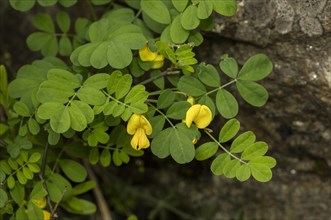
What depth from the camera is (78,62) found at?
2.12 meters

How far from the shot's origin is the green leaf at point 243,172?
192 cm

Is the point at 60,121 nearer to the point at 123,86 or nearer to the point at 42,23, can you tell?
the point at 123,86

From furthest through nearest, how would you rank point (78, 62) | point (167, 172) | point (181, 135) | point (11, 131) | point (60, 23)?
1. point (167, 172)
2. point (60, 23)
3. point (11, 131)
4. point (78, 62)
5. point (181, 135)

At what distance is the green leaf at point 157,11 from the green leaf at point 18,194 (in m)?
0.74

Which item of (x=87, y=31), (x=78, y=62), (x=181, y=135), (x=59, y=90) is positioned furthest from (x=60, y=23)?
(x=181, y=135)

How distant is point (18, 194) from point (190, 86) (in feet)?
2.23

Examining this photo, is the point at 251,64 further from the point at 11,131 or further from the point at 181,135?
the point at 11,131

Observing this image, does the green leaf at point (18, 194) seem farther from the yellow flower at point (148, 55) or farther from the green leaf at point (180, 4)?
the green leaf at point (180, 4)

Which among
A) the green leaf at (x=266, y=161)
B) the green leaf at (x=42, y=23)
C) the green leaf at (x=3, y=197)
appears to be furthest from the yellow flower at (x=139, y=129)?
the green leaf at (x=42, y=23)

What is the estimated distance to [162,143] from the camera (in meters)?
1.96

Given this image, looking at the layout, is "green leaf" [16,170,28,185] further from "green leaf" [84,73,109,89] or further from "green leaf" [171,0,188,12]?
"green leaf" [171,0,188,12]

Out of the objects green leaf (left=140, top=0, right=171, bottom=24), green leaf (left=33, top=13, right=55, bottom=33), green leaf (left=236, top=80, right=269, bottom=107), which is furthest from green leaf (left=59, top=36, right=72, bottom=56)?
green leaf (left=236, top=80, right=269, bottom=107)

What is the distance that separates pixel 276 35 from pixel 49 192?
969 mm

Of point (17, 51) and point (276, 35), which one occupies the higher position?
point (276, 35)
